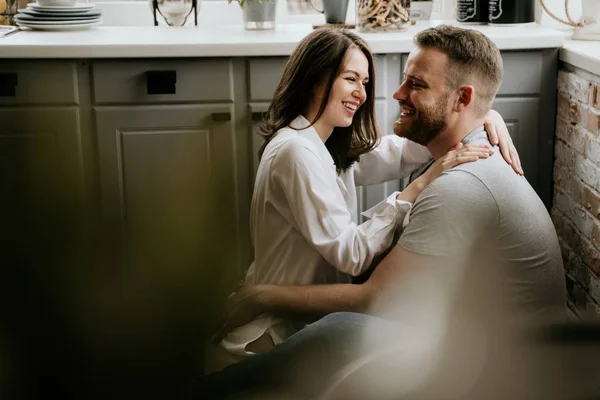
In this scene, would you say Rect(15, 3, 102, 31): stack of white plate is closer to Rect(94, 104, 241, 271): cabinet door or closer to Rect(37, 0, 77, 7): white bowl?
Rect(37, 0, 77, 7): white bowl

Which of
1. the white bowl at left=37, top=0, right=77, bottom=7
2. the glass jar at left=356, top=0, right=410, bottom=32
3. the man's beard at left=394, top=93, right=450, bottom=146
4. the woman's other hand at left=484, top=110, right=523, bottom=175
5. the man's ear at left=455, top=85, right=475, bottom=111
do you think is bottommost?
the woman's other hand at left=484, top=110, right=523, bottom=175

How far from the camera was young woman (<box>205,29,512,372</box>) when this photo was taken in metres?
1.32

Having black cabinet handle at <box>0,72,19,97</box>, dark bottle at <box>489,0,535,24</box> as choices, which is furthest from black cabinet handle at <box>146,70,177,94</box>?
dark bottle at <box>489,0,535,24</box>

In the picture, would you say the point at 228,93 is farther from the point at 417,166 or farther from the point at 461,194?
the point at 461,194

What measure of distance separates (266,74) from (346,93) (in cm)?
71

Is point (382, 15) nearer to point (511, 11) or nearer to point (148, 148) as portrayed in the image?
point (511, 11)

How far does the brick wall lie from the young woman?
1.67ft

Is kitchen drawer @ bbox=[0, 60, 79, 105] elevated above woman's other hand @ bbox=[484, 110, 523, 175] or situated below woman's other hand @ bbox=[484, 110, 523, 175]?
above

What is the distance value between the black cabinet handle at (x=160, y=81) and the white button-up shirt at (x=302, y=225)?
729 millimetres

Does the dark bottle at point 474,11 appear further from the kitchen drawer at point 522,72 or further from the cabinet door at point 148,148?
the cabinet door at point 148,148

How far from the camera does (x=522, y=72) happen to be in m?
2.14

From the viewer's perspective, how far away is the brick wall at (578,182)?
1.71 metres

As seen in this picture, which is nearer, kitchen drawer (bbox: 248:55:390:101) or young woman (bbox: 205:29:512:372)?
young woman (bbox: 205:29:512:372)

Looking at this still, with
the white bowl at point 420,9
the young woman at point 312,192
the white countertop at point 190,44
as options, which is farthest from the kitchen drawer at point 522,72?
the young woman at point 312,192
